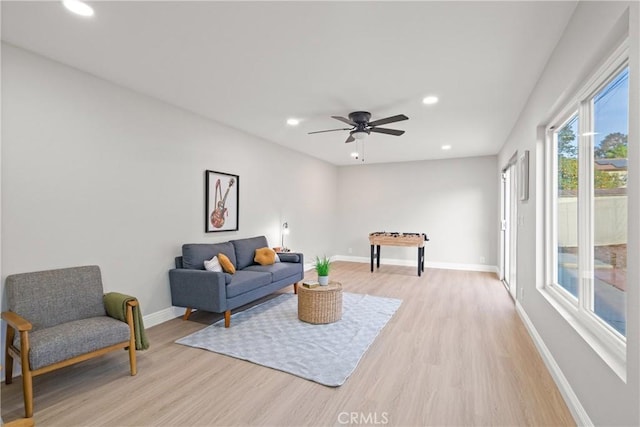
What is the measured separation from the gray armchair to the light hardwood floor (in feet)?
0.80

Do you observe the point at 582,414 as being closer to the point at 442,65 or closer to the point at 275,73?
the point at 442,65

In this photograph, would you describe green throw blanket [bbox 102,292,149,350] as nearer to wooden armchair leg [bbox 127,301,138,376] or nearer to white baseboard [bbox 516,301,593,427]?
wooden armchair leg [bbox 127,301,138,376]

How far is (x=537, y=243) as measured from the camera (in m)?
3.03

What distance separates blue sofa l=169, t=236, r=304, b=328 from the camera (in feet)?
11.4

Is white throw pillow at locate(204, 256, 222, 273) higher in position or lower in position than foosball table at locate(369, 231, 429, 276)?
lower

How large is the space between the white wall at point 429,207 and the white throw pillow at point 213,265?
482 centimetres

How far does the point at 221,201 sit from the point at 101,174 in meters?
1.63

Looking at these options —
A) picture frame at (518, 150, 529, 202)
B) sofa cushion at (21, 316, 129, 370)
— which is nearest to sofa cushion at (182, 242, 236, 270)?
sofa cushion at (21, 316, 129, 370)

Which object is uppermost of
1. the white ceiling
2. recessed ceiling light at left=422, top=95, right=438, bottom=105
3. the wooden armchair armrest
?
recessed ceiling light at left=422, top=95, right=438, bottom=105

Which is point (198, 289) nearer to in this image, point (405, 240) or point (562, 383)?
point (562, 383)

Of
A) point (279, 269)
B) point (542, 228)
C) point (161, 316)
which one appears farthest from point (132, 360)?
point (542, 228)

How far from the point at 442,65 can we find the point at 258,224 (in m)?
3.66

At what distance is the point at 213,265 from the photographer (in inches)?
150

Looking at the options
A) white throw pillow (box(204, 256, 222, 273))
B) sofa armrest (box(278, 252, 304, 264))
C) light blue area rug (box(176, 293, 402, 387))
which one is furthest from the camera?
sofa armrest (box(278, 252, 304, 264))
